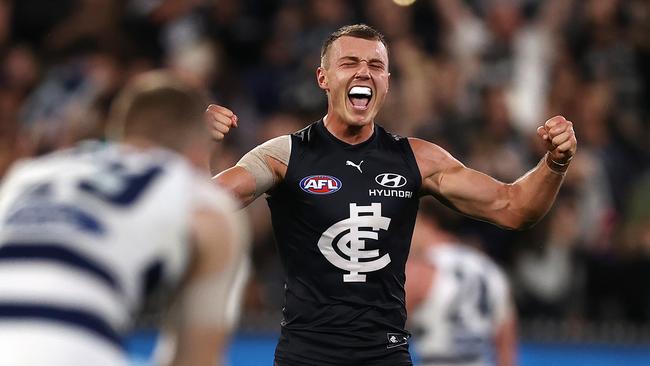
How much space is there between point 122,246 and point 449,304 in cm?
610

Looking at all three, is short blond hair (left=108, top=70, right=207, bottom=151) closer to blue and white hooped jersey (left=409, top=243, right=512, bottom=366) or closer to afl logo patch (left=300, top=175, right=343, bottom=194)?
afl logo patch (left=300, top=175, right=343, bottom=194)

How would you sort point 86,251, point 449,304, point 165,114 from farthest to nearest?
point 449,304 → point 165,114 → point 86,251

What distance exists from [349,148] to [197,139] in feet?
8.27

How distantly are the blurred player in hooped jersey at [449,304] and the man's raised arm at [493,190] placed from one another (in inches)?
118

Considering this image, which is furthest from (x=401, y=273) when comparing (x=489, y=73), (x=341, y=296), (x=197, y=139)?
(x=489, y=73)

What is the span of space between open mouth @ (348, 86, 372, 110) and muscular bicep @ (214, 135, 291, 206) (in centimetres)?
40

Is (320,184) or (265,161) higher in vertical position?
(265,161)

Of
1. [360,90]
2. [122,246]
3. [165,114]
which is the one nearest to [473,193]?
[360,90]

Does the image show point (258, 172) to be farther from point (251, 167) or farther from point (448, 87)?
point (448, 87)

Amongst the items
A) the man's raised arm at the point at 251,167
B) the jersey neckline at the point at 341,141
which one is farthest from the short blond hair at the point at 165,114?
the jersey neckline at the point at 341,141

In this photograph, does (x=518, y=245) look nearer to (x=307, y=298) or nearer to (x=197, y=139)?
(x=307, y=298)

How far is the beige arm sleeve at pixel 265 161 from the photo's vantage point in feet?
22.8

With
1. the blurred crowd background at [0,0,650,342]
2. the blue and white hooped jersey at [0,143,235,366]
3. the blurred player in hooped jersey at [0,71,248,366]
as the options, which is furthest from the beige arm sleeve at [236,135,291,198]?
the blurred crowd background at [0,0,650,342]

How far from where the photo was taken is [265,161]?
23.0 ft
